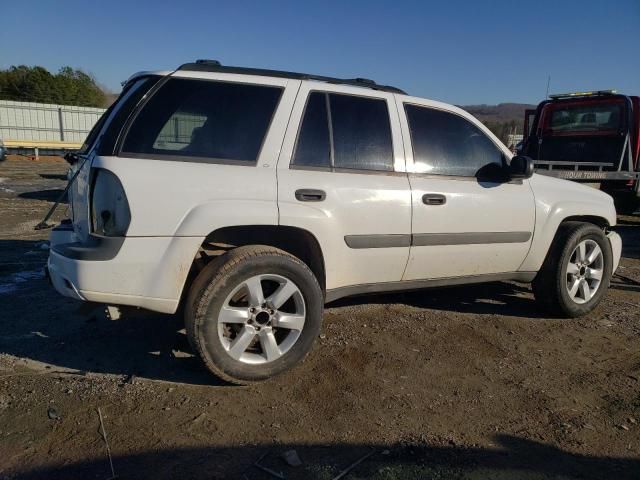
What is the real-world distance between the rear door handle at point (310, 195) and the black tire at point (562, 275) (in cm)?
233

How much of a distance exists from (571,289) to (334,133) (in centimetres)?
264

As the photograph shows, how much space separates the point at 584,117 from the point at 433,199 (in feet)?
23.0

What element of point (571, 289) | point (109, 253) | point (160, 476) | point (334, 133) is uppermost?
point (334, 133)

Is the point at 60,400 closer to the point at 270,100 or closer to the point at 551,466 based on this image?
the point at 270,100

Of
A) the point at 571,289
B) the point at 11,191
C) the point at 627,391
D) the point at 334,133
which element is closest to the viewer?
the point at 627,391

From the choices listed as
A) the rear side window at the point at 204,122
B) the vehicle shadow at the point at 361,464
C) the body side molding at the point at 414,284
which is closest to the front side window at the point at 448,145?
the body side molding at the point at 414,284

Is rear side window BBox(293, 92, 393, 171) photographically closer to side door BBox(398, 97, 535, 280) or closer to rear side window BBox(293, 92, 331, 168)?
rear side window BBox(293, 92, 331, 168)

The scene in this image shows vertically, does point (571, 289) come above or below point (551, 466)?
above

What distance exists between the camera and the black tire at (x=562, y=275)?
14.6ft

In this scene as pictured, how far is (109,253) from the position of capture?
2912 millimetres

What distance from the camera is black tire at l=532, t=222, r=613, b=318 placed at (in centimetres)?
446

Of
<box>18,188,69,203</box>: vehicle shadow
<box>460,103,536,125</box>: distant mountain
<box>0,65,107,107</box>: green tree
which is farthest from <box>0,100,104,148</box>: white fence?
<box>460,103,536,125</box>: distant mountain

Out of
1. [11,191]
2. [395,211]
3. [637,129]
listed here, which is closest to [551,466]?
[395,211]

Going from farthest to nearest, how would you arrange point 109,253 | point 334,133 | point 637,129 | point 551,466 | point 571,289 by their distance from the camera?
point 637,129 < point 571,289 < point 334,133 < point 109,253 < point 551,466
